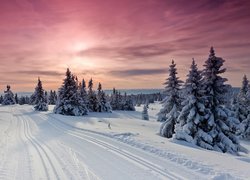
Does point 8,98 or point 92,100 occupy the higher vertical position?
point 8,98

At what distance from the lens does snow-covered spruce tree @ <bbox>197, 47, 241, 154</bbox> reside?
20938mm

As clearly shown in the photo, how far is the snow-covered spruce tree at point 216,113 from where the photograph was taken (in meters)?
20.9

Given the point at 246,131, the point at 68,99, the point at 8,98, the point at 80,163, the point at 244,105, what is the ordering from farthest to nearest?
the point at 8,98 < the point at 68,99 < the point at 244,105 < the point at 246,131 < the point at 80,163

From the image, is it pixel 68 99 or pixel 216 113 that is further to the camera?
pixel 68 99

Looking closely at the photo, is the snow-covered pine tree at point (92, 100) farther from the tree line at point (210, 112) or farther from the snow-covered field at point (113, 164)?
the snow-covered field at point (113, 164)

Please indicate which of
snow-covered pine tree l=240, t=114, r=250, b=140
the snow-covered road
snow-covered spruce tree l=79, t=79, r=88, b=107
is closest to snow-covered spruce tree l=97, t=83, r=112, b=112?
snow-covered spruce tree l=79, t=79, r=88, b=107

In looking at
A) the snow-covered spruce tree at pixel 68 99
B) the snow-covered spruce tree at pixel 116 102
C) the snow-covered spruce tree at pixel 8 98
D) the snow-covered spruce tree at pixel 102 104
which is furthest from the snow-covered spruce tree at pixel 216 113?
the snow-covered spruce tree at pixel 8 98

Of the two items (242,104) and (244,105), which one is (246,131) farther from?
(242,104)

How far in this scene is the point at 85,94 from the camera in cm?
6338

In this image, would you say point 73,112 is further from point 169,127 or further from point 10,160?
point 10,160

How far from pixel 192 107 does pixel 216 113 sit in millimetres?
2206

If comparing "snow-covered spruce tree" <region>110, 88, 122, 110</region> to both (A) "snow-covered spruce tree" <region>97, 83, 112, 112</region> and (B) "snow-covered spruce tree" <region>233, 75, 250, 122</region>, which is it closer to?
(A) "snow-covered spruce tree" <region>97, 83, 112, 112</region>

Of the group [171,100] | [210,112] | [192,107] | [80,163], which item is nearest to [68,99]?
[171,100]

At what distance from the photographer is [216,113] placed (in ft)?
71.2
